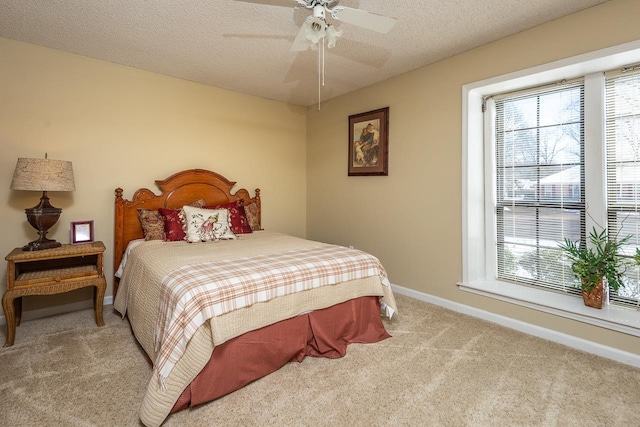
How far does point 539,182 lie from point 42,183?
4.18 meters

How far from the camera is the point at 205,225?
10.6 feet

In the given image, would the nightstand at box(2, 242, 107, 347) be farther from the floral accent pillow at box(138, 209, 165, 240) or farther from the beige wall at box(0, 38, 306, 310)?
the floral accent pillow at box(138, 209, 165, 240)

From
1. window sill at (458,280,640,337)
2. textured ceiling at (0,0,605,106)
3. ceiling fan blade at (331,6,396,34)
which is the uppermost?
textured ceiling at (0,0,605,106)

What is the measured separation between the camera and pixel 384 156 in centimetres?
367

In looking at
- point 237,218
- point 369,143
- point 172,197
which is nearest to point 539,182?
point 369,143

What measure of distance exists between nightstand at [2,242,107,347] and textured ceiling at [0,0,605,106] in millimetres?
1822

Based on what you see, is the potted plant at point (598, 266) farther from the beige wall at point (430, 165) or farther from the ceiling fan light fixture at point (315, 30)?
the ceiling fan light fixture at point (315, 30)

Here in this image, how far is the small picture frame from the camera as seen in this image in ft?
9.76

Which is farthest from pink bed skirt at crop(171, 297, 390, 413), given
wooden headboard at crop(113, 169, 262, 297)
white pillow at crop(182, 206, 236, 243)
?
wooden headboard at crop(113, 169, 262, 297)

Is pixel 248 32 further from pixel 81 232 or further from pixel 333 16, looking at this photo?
pixel 81 232

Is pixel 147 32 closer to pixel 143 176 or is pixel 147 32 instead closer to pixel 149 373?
pixel 143 176

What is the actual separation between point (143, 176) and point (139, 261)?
1.29m

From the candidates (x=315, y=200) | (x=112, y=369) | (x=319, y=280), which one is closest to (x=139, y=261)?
(x=112, y=369)

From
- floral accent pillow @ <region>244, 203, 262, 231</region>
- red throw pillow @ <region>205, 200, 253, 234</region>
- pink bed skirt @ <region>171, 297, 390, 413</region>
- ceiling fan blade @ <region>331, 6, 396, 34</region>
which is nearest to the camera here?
pink bed skirt @ <region>171, 297, 390, 413</region>
